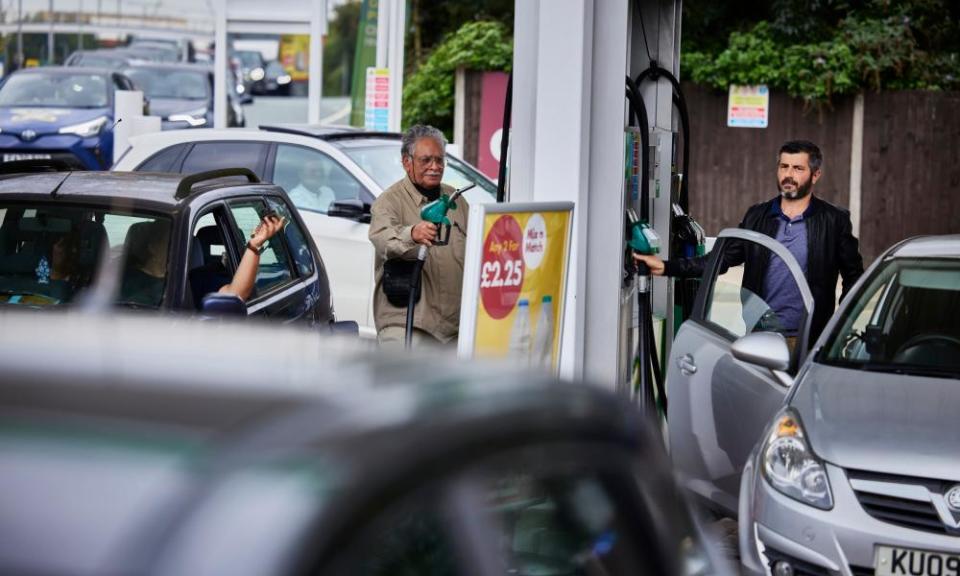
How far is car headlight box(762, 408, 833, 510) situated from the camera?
5648 millimetres

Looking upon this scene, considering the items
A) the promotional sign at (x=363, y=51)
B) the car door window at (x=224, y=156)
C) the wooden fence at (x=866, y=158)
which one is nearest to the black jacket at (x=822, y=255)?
the car door window at (x=224, y=156)

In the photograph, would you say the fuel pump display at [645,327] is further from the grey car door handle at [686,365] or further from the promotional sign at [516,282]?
the promotional sign at [516,282]

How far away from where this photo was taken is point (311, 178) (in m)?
12.7

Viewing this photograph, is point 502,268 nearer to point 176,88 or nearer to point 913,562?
point 913,562

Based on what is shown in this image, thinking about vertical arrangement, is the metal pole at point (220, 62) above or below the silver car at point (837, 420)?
above

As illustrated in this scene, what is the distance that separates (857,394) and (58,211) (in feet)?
10.7

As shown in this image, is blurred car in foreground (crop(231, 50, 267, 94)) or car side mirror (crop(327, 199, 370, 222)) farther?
blurred car in foreground (crop(231, 50, 267, 94))

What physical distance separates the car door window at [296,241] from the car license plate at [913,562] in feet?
11.9

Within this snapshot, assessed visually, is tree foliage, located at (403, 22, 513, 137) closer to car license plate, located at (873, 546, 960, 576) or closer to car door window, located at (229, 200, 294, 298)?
car door window, located at (229, 200, 294, 298)

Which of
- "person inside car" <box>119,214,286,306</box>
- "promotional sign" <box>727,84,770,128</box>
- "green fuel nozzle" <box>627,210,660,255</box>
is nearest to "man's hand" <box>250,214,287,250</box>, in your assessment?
"person inside car" <box>119,214,286,306</box>

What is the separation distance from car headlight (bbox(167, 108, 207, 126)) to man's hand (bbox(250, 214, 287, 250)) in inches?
675

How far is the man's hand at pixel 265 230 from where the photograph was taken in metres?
7.22

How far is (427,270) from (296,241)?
38.4 inches

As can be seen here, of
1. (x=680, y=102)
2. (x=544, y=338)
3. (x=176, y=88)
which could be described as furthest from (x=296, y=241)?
(x=176, y=88)
